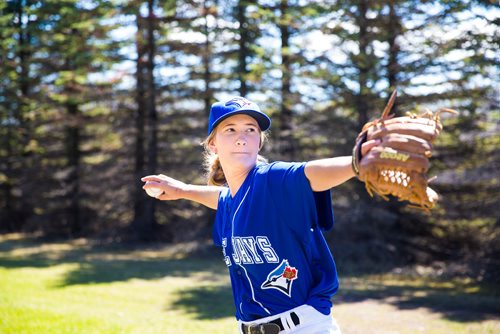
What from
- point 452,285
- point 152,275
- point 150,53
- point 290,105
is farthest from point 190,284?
point 150,53

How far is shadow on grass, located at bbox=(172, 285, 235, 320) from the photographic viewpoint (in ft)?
28.0

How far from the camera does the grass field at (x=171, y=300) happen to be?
737 centimetres

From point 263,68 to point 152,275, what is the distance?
7.13 m

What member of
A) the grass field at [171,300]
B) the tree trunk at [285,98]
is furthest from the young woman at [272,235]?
the tree trunk at [285,98]

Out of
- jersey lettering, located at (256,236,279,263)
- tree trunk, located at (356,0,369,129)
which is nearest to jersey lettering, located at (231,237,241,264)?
jersey lettering, located at (256,236,279,263)

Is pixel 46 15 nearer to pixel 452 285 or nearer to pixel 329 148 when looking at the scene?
pixel 329 148

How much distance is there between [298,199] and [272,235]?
0.27 m

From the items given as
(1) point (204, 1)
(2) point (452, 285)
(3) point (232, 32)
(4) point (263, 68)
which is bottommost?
(2) point (452, 285)

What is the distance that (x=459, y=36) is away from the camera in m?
12.2

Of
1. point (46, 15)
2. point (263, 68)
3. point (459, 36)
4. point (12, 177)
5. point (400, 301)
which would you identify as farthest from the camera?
point (12, 177)

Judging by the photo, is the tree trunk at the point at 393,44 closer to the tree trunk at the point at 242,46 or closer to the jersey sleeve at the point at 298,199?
the tree trunk at the point at 242,46

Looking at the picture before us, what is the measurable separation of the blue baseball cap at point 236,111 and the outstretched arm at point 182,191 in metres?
0.79

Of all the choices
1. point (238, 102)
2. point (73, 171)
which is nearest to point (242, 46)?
point (73, 171)

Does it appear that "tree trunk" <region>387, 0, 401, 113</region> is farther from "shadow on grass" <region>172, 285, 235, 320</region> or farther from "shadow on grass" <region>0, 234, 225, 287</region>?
"shadow on grass" <region>172, 285, 235, 320</region>
